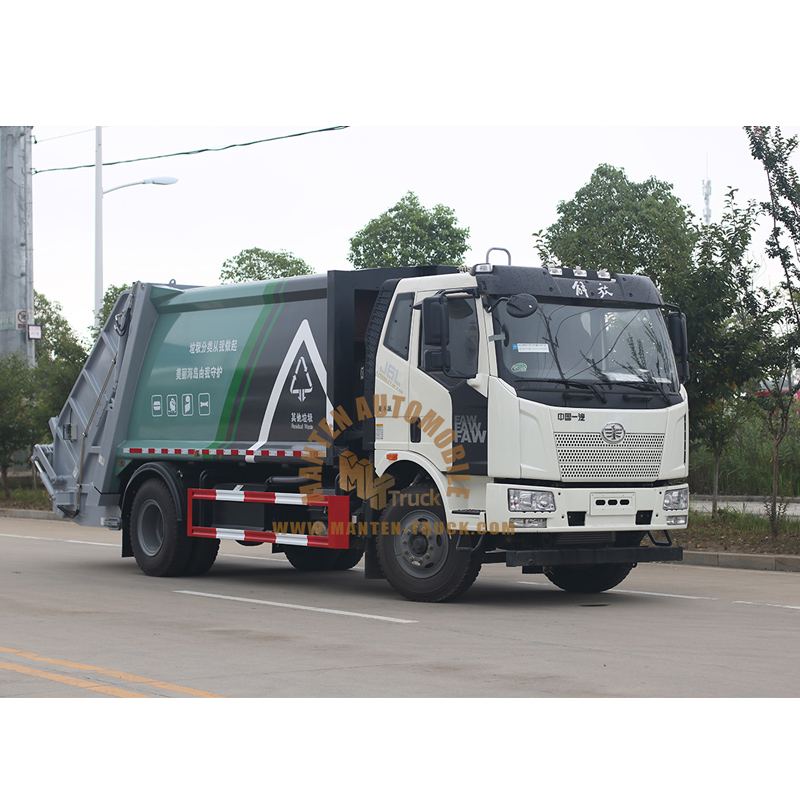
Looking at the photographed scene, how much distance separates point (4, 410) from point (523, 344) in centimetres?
1951

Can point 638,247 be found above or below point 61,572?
above

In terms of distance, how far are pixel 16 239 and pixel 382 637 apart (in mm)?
21765

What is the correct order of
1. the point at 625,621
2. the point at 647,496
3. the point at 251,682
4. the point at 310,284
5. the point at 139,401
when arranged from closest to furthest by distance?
the point at 251,682 < the point at 625,621 < the point at 647,496 < the point at 310,284 < the point at 139,401

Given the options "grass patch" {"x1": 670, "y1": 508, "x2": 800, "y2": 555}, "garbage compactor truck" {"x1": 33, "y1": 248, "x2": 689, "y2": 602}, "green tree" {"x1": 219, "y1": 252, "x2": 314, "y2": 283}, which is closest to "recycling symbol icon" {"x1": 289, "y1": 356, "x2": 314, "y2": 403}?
"garbage compactor truck" {"x1": 33, "y1": 248, "x2": 689, "y2": 602}

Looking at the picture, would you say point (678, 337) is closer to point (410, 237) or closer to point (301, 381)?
point (301, 381)

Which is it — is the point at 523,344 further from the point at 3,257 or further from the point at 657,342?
the point at 3,257

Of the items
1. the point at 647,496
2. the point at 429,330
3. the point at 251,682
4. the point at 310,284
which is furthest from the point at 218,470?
the point at 251,682

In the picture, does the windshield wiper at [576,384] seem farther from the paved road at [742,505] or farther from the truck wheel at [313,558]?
the paved road at [742,505]

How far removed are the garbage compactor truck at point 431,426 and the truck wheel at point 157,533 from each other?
0.03 m

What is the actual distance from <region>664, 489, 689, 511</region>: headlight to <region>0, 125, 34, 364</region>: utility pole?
20.8 m

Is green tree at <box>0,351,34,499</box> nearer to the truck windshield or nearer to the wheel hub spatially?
the wheel hub

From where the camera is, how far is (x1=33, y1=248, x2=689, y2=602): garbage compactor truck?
11.0m

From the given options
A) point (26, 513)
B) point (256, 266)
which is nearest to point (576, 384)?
point (26, 513)

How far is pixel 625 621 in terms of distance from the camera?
10.6 m
